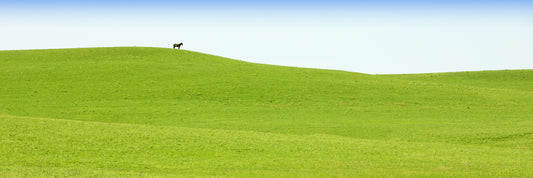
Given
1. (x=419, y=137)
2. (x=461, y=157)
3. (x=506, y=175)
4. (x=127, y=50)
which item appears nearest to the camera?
(x=506, y=175)

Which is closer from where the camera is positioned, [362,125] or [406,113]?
[362,125]

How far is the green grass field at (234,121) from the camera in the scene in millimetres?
20312

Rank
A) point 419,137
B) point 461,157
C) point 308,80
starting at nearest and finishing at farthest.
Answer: point 461,157
point 419,137
point 308,80

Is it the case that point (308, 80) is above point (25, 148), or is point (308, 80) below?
above

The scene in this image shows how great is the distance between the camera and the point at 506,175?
19234 millimetres

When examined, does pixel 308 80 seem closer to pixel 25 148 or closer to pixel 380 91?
pixel 380 91

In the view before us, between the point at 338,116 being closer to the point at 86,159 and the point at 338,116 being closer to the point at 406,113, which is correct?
the point at 406,113

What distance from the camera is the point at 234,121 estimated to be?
1330 inches

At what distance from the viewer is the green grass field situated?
66.6 feet

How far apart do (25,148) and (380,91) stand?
30.0 metres

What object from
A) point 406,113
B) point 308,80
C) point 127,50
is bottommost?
point 406,113

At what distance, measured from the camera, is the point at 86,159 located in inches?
796

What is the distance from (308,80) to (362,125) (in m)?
14.9

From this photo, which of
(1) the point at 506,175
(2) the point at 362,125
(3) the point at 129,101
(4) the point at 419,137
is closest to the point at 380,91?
(2) the point at 362,125
